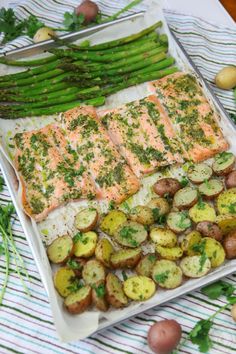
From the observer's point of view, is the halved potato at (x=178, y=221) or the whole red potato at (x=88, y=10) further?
the whole red potato at (x=88, y=10)

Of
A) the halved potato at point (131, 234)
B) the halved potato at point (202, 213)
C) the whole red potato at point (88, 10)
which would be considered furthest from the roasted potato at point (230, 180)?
the whole red potato at point (88, 10)

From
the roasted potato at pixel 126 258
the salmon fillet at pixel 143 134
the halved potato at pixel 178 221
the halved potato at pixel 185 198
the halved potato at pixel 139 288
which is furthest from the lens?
the salmon fillet at pixel 143 134

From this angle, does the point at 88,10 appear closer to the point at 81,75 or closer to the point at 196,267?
the point at 81,75

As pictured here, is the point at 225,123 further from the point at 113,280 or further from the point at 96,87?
the point at 113,280

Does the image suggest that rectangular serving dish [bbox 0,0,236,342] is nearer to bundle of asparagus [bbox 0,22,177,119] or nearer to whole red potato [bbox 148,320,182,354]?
whole red potato [bbox 148,320,182,354]

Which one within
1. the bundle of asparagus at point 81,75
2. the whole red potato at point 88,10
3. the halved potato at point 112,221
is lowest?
the halved potato at point 112,221

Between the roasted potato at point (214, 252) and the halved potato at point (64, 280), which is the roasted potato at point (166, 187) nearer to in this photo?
the roasted potato at point (214, 252)

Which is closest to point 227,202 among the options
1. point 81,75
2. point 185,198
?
point 185,198
